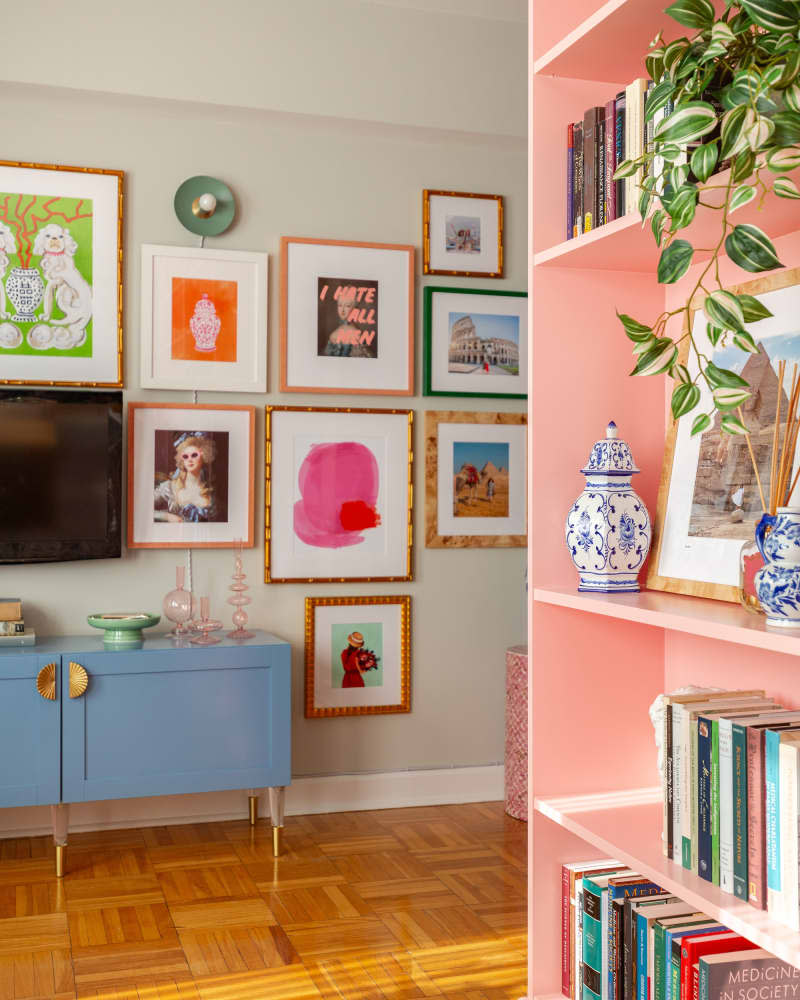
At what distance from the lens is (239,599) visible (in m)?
3.82

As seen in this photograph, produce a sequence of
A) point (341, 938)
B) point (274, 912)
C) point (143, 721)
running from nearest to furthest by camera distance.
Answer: point (341, 938), point (274, 912), point (143, 721)

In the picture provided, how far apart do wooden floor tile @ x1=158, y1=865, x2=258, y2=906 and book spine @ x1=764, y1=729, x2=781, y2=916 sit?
6.70 ft

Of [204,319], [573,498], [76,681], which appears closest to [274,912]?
[76,681]

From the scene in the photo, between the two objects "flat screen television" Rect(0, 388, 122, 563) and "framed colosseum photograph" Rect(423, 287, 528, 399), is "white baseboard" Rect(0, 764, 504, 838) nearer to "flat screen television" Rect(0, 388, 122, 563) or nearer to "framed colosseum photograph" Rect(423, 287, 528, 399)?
"flat screen television" Rect(0, 388, 122, 563)

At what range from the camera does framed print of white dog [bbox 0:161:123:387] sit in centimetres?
363

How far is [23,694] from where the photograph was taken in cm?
326

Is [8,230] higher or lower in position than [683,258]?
higher

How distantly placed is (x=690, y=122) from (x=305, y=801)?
3.15 metres

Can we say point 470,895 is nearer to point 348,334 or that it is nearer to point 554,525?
point 554,525

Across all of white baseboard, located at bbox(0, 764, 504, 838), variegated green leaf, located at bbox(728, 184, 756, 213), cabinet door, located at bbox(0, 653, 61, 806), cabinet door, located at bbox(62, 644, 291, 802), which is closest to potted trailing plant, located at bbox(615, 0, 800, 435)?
variegated green leaf, located at bbox(728, 184, 756, 213)

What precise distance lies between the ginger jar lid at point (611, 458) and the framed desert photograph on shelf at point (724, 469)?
0.10 metres

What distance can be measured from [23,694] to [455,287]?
215 cm

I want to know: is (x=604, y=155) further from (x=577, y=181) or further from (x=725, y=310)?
(x=725, y=310)

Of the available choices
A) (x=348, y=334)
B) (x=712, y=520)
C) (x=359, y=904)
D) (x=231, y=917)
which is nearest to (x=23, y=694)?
(x=231, y=917)
